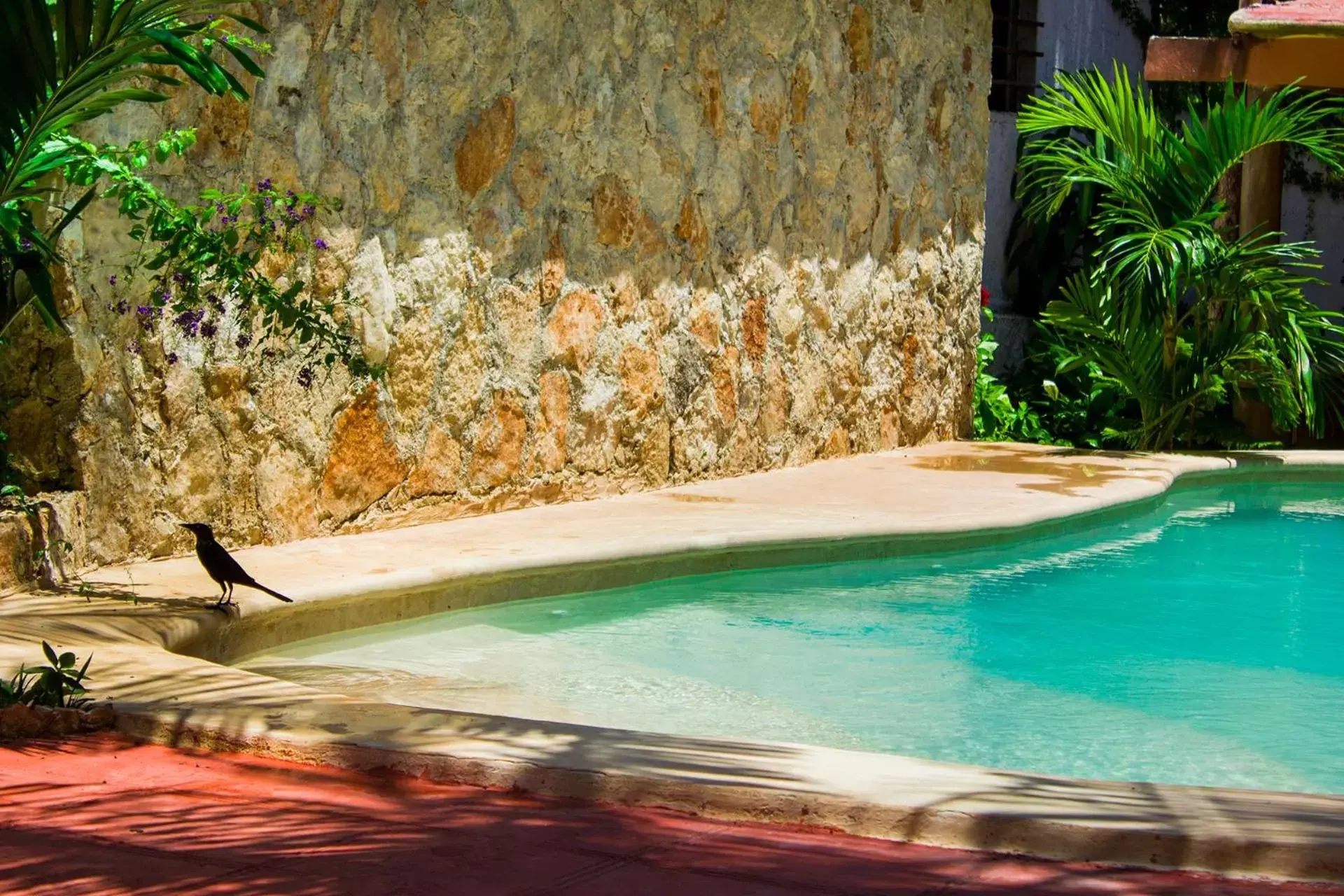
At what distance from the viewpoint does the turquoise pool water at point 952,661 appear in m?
4.29

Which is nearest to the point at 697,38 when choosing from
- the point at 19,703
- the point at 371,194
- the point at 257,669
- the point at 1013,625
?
the point at 371,194

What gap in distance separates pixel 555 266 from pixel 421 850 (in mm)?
4584

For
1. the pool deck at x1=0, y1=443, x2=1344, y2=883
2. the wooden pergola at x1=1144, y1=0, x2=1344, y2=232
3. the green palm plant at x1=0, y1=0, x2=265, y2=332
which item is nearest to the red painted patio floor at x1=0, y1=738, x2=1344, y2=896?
the pool deck at x1=0, y1=443, x2=1344, y2=883

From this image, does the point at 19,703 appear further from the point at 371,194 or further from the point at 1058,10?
the point at 1058,10

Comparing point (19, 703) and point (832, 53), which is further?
point (832, 53)

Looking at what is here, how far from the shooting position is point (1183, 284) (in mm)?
9297

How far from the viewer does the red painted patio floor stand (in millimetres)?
2324

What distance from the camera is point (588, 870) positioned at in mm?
2391

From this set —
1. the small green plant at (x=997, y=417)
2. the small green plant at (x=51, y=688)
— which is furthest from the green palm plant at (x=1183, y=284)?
the small green plant at (x=51, y=688)

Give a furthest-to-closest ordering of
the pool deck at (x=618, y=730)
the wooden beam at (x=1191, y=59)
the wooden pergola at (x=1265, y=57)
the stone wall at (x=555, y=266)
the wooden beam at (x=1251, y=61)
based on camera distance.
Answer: the wooden beam at (x=1191, y=59) → the wooden beam at (x=1251, y=61) → the wooden pergola at (x=1265, y=57) → the stone wall at (x=555, y=266) → the pool deck at (x=618, y=730)

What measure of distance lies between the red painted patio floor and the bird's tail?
159 centimetres

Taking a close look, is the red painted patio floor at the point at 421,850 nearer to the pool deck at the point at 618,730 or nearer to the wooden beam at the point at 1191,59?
the pool deck at the point at 618,730

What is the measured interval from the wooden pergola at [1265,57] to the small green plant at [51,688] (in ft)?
25.4

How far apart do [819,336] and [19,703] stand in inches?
236
